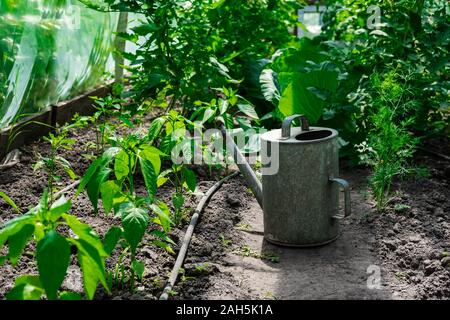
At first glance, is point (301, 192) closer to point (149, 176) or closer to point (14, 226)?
point (149, 176)

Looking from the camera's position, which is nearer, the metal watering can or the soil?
the soil

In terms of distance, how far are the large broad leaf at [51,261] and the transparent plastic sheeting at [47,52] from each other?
2.33 m

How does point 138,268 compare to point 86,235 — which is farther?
point 138,268

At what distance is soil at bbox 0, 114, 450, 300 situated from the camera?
2787mm

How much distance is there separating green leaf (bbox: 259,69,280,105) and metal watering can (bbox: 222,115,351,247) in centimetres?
128

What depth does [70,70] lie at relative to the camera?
5.14 m

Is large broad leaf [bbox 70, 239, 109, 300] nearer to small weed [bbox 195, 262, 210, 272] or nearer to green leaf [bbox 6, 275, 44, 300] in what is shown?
green leaf [bbox 6, 275, 44, 300]

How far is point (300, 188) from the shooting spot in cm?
323

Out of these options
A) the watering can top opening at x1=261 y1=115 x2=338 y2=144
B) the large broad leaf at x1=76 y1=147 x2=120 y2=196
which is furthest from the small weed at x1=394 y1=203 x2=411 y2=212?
the large broad leaf at x1=76 y1=147 x2=120 y2=196

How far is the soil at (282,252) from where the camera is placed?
279cm

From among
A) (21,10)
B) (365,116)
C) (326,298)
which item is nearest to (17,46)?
(21,10)

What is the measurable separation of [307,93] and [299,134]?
3.04 feet

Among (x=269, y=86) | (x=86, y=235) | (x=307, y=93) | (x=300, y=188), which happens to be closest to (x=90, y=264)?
(x=86, y=235)

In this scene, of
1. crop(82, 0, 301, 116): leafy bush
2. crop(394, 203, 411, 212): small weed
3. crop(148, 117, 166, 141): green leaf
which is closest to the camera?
crop(148, 117, 166, 141): green leaf
